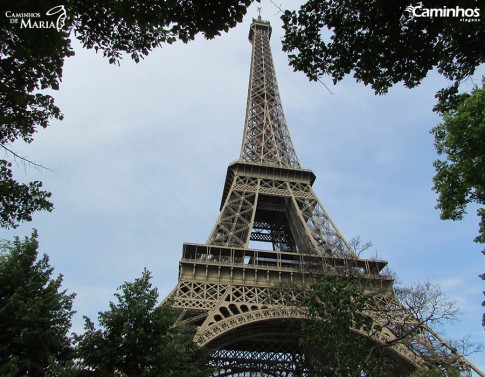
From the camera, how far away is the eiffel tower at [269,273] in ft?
60.6

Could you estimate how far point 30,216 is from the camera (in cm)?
808

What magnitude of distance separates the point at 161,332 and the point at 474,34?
38.1ft

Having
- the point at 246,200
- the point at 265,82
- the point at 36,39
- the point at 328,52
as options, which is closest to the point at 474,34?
the point at 328,52

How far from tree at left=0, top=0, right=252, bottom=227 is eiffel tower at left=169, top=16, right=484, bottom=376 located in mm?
11181

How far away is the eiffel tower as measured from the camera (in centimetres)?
1848

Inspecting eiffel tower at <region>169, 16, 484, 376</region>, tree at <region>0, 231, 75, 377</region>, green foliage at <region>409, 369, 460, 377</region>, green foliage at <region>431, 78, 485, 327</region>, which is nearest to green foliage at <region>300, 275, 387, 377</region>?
eiffel tower at <region>169, 16, 484, 376</region>

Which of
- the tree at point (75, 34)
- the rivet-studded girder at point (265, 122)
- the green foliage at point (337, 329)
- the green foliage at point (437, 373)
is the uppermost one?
the rivet-studded girder at point (265, 122)

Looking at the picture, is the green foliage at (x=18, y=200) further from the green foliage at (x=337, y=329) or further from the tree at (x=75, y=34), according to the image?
the green foliage at (x=337, y=329)

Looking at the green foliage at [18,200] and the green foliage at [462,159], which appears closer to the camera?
the green foliage at [18,200]

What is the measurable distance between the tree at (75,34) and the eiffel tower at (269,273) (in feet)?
36.7

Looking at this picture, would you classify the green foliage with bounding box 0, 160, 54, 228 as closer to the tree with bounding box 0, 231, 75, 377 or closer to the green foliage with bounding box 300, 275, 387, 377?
the tree with bounding box 0, 231, 75, 377

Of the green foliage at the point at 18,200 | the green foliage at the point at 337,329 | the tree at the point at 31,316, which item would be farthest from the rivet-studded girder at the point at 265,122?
the green foliage at the point at 18,200

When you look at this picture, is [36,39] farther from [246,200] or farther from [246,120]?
[246,120]

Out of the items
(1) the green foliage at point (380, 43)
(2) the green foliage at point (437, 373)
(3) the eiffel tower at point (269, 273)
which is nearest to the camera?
(1) the green foliage at point (380, 43)
